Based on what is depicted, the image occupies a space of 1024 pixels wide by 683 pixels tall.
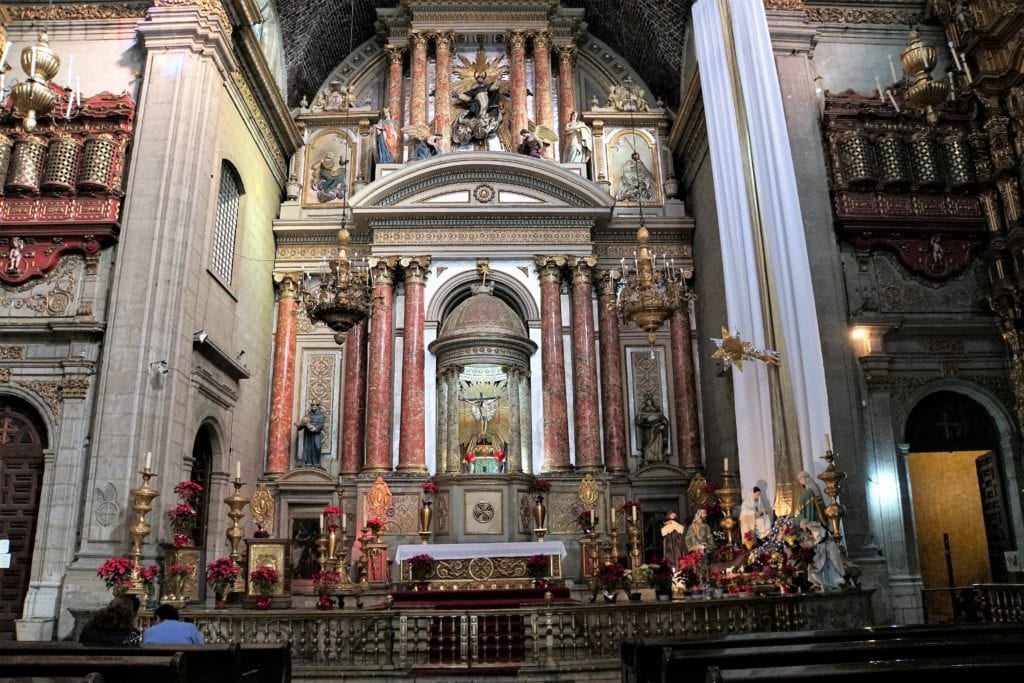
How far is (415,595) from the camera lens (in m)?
11.0

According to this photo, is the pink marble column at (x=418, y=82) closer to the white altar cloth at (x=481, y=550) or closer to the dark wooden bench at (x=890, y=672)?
the white altar cloth at (x=481, y=550)

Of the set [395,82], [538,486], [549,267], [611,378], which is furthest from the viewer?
[395,82]

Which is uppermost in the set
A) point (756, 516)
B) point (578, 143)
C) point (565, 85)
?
point (565, 85)

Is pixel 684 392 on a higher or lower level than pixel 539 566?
higher

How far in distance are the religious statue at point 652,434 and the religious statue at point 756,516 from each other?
4748mm

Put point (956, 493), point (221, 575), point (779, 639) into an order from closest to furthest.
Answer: point (779, 639)
point (221, 575)
point (956, 493)

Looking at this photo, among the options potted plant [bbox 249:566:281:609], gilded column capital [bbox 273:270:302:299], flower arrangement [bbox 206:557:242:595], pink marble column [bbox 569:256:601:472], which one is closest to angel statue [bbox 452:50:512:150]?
pink marble column [bbox 569:256:601:472]

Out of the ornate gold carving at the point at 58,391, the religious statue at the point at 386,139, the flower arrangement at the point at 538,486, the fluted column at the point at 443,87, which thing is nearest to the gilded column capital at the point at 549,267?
the fluted column at the point at 443,87

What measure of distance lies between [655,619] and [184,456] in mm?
7340

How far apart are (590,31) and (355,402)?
440 inches

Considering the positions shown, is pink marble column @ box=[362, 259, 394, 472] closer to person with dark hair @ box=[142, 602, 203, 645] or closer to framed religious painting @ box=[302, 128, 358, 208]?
framed religious painting @ box=[302, 128, 358, 208]

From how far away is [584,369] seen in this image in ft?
53.0

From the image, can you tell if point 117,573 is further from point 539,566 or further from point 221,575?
point 539,566

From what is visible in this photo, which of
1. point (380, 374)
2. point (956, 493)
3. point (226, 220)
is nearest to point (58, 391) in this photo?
point (226, 220)
